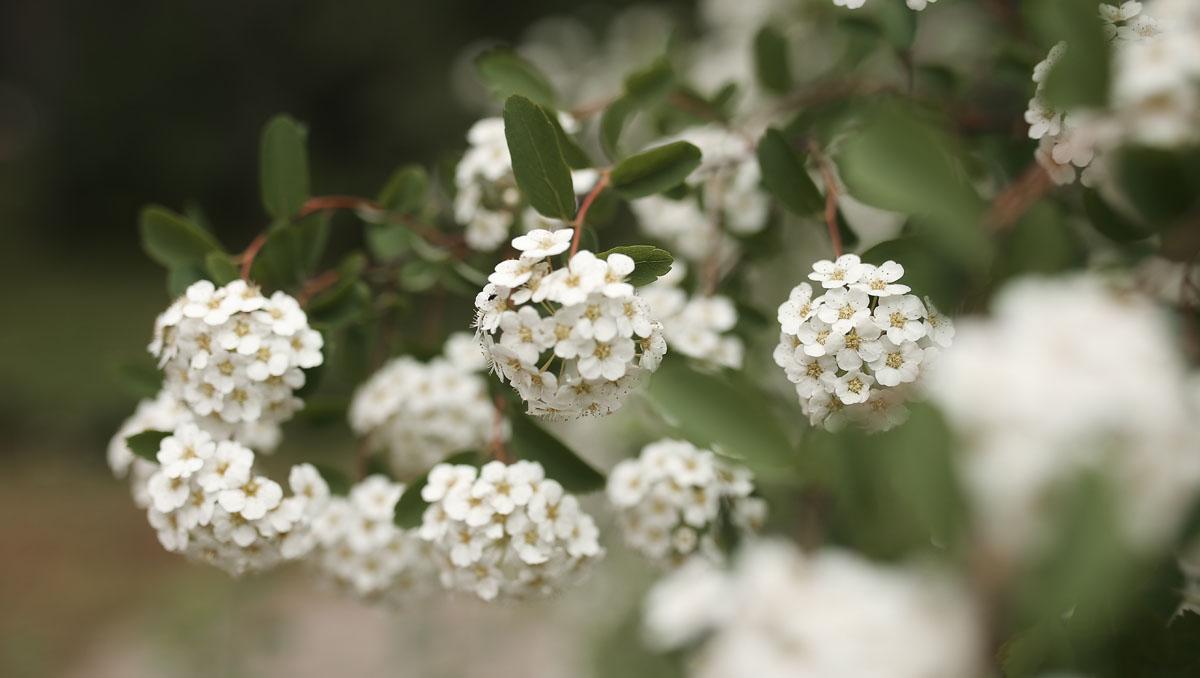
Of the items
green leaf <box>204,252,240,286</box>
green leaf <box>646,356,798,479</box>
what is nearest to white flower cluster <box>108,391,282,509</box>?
green leaf <box>204,252,240,286</box>

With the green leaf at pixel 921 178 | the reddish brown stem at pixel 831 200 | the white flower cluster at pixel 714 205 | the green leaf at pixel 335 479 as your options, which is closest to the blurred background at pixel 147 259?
the green leaf at pixel 335 479

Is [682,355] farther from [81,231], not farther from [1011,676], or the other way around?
[81,231]

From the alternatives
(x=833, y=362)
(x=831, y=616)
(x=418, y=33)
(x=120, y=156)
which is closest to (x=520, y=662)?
(x=833, y=362)

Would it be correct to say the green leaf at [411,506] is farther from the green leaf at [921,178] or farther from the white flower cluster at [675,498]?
the green leaf at [921,178]

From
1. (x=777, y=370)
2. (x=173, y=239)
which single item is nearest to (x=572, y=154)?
(x=173, y=239)

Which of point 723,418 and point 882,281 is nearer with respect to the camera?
point 723,418

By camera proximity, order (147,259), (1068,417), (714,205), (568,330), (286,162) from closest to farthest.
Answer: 1. (1068,417)
2. (568,330)
3. (286,162)
4. (714,205)
5. (147,259)

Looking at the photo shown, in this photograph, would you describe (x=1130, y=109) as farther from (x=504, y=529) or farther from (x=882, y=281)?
(x=504, y=529)
